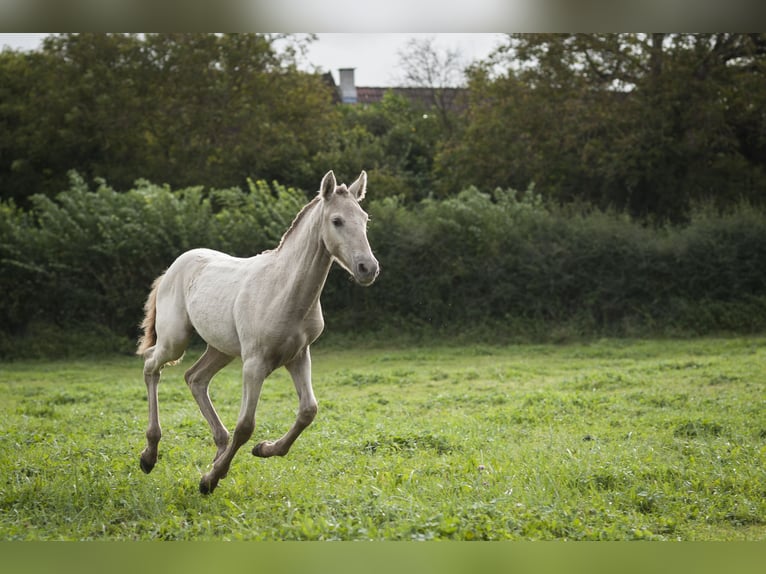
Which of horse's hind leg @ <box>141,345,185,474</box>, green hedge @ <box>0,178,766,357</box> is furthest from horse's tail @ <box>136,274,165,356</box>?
green hedge @ <box>0,178,766,357</box>

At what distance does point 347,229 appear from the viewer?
3918 mm

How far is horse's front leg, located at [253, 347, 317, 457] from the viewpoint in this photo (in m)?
4.09

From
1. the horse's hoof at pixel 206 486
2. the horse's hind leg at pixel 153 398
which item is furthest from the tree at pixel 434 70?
the horse's hoof at pixel 206 486

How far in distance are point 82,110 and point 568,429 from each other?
12.6m

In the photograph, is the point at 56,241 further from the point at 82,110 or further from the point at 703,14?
the point at 703,14

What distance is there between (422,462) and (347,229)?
1608mm

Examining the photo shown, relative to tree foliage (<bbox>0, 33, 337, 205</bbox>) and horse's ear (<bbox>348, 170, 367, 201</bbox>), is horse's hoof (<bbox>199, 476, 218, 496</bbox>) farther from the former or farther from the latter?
tree foliage (<bbox>0, 33, 337, 205</bbox>)

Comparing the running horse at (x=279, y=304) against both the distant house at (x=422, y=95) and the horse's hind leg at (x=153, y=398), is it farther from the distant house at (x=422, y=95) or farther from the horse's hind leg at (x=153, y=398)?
the distant house at (x=422, y=95)

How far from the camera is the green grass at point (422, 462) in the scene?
3799 mm

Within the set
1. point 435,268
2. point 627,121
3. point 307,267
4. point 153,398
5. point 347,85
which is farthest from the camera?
point 347,85

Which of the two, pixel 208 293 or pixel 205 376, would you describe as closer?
pixel 208 293

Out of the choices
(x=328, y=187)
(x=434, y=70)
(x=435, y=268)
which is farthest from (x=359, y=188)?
(x=434, y=70)

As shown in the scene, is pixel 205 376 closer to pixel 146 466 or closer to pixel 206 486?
pixel 146 466

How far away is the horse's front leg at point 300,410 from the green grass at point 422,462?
23cm
